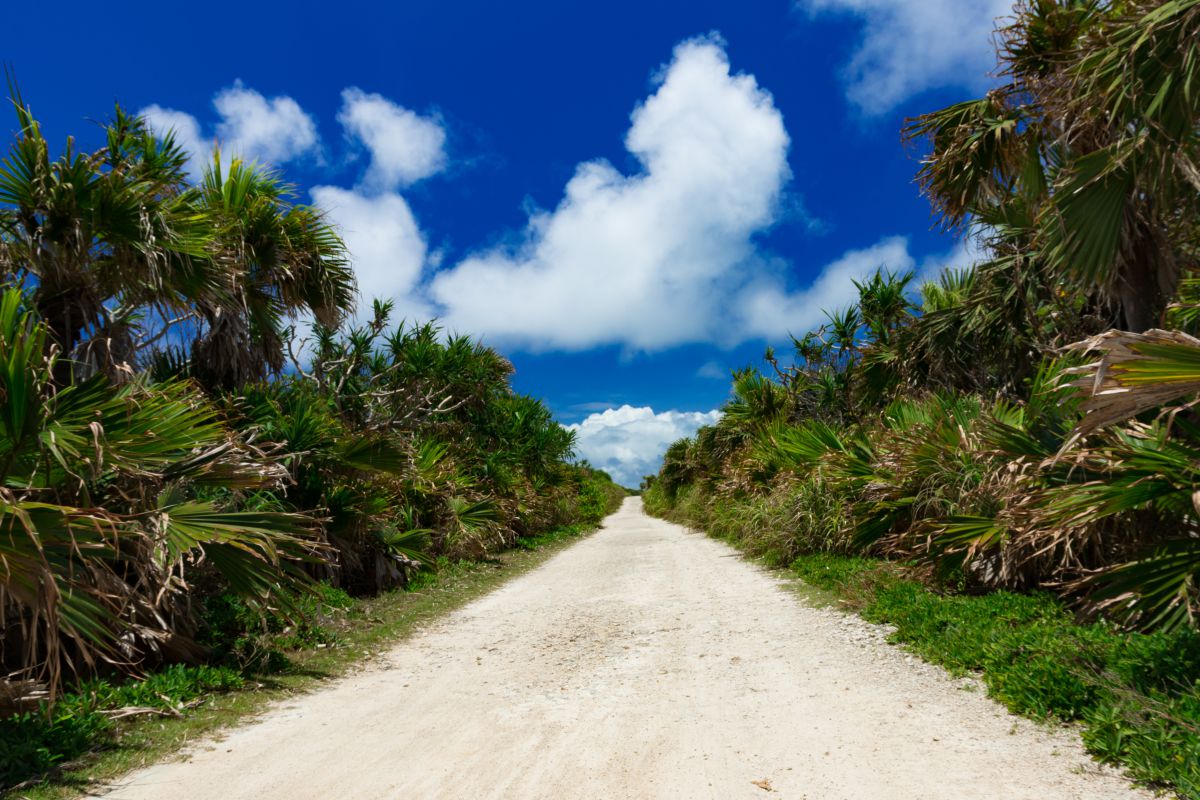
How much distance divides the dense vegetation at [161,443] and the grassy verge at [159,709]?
0.05 meters

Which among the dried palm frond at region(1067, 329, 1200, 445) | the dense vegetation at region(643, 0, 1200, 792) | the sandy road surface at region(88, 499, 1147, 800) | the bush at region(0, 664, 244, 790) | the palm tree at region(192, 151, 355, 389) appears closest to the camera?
the dried palm frond at region(1067, 329, 1200, 445)

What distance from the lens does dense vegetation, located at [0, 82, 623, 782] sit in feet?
11.3

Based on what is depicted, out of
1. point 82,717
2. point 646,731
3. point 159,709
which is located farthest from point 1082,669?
point 82,717

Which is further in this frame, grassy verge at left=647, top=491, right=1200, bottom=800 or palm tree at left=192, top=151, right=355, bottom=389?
palm tree at left=192, top=151, right=355, bottom=389

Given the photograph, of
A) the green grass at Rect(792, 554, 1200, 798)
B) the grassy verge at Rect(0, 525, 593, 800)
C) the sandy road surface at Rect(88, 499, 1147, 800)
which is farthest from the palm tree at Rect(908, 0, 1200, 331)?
the grassy verge at Rect(0, 525, 593, 800)

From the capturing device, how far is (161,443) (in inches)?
161

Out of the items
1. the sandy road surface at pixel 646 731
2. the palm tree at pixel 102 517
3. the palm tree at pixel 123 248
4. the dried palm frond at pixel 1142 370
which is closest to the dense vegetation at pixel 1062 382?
the dried palm frond at pixel 1142 370

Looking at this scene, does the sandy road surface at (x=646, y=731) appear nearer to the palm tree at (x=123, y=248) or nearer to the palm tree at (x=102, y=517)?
the palm tree at (x=102, y=517)

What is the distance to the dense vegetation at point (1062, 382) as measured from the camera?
3.72 meters

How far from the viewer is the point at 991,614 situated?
5.36m

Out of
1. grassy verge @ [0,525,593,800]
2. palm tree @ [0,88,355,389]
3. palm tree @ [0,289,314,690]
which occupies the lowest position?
grassy verge @ [0,525,593,800]

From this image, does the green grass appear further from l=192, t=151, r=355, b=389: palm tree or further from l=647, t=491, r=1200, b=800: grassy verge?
l=192, t=151, r=355, b=389: palm tree

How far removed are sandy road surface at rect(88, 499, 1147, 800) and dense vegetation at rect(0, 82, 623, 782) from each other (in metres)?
1.06

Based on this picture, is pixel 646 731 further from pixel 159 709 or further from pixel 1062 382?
pixel 1062 382
